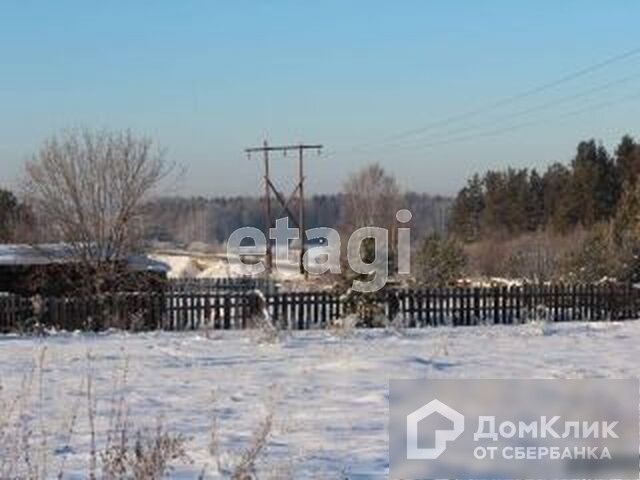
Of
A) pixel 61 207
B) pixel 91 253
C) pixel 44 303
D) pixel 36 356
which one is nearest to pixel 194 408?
pixel 36 356

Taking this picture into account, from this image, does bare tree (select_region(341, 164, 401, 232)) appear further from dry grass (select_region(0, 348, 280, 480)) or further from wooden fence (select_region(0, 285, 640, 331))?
dry grass (select_region(0, 348, 280, 480))

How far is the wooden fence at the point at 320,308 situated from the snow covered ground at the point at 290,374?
6.23 ft

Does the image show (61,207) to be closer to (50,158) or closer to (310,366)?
(50,158)

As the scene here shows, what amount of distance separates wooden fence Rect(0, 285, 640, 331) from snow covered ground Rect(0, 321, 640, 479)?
1.90 metres

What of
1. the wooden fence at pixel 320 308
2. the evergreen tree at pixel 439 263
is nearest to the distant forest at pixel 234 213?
the evergreen tree at pixel 439 263

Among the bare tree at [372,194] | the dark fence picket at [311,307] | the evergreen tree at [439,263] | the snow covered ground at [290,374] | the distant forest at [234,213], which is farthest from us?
the distant forest at [234,213]

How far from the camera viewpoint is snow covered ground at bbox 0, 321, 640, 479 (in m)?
7.31

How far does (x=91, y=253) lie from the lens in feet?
89.5

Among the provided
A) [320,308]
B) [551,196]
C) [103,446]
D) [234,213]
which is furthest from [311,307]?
[234,213]

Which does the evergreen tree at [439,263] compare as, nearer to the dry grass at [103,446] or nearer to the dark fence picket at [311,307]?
the dark fence picket at [311,307]

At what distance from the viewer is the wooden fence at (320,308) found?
71.2 feet

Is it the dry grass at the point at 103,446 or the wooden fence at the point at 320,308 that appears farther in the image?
the wooden fence at the point at 320,308

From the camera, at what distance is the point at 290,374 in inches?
466

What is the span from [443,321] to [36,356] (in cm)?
1220
